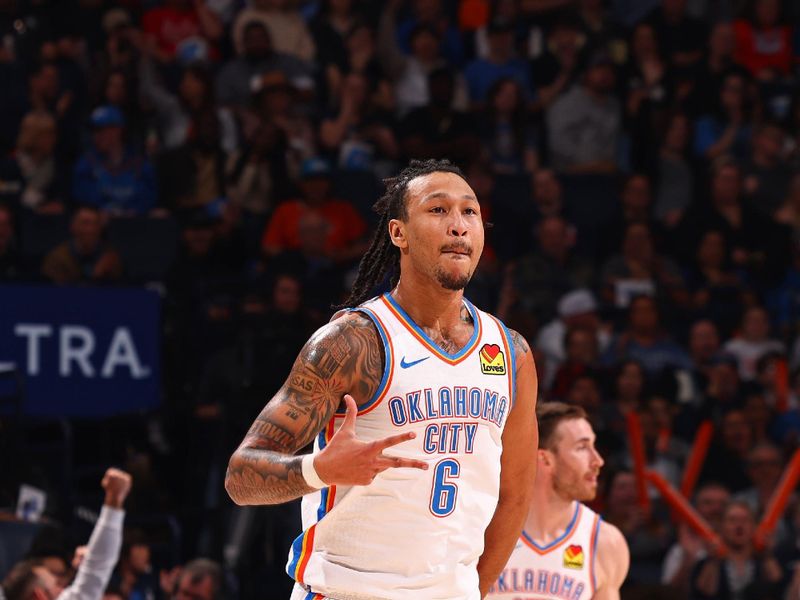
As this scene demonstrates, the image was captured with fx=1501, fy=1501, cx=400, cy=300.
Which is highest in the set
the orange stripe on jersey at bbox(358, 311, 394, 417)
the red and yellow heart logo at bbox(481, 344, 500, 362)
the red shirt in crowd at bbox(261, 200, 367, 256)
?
the red shirt in crowd at bbox(261, 200, 367, 256)

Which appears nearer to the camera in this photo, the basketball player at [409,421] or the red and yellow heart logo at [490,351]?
the basketball player at [409,421]

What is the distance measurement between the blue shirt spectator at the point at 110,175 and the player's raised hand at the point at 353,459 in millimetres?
8416

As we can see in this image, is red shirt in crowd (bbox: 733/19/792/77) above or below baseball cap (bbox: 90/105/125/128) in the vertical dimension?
above

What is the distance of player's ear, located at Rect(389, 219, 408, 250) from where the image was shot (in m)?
4.49

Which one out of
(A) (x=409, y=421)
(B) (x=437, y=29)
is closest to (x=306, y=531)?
(A) (x=409, y=421)

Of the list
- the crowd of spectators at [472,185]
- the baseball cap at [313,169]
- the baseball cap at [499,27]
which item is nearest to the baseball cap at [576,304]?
the crowd of spectators at [472,185]

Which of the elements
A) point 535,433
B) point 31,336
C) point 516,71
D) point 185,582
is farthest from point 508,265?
point 535,433

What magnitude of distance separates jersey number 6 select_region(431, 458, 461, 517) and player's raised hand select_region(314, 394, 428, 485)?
0.49 m

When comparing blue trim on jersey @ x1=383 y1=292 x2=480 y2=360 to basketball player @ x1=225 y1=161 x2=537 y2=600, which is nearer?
basketball player @ x1=225 y1=161 x2=537 y2=600

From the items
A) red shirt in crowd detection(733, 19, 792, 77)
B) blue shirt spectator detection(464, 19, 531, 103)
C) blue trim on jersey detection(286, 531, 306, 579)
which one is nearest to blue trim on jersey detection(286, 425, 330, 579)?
blue trim on jersey detection(286, 531, 306, 579)

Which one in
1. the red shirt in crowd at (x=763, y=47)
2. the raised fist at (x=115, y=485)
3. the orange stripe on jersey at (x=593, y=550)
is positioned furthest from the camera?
the red shirt in crowd at (x=763, y=47)

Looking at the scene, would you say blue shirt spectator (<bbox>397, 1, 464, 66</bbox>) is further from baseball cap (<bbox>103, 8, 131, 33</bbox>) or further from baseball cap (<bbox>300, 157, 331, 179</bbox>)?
baseball cap (<bbox>103, 8, 131, 33</bbox>)

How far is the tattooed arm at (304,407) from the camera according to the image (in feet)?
13.0

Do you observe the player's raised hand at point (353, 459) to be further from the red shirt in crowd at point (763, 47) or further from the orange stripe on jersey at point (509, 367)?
the red shirt in crowd at point (763, 47)
